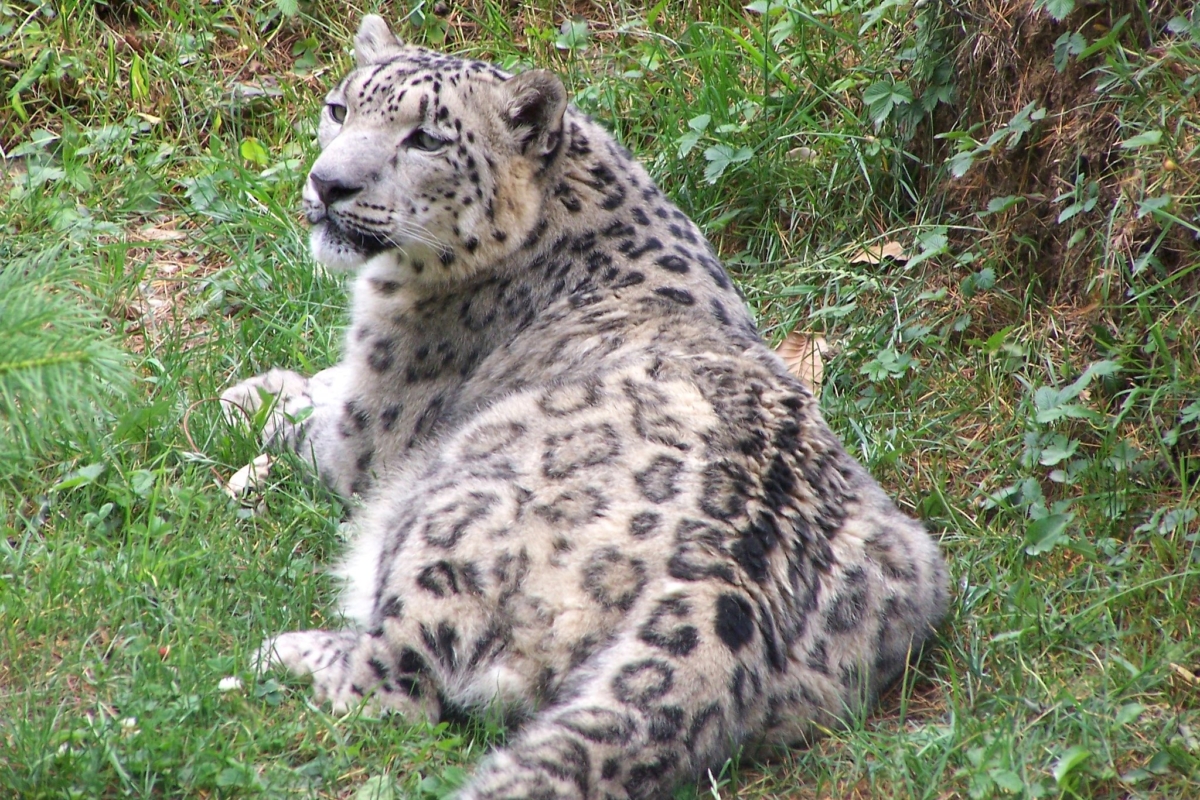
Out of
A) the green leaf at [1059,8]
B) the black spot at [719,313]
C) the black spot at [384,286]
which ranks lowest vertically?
the black spot at [719,313]

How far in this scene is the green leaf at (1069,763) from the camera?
3795 mm

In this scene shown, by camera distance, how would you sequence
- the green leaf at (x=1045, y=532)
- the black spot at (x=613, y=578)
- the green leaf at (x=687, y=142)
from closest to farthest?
1. the black spot at (x=613, y=578)
2. the green leaf at (x=1045, y=532)
3. the green leaf at (x=687, y=142)

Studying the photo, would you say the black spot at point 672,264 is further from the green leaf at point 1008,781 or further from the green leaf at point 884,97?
the green leaf at point 1008,781

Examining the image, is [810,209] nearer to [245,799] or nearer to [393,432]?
[393,432]

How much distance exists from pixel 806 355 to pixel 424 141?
2.06 metres

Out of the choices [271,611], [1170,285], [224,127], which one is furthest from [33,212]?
[1170,285]

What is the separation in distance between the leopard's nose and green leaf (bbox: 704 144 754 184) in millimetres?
2239

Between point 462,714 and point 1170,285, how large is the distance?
123 inches

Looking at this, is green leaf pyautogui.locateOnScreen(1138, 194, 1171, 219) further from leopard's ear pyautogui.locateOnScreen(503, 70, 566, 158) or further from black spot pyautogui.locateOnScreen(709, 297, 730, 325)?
leopard's ear pyautogui.locateOnScreen(503, 70, 566, 158)

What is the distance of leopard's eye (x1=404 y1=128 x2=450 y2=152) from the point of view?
506 centimetres

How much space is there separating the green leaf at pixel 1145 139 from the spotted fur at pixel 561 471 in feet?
5.20

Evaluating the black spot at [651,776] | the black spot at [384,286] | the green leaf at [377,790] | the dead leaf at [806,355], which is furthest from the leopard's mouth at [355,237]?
→ the black spot at [651,776]

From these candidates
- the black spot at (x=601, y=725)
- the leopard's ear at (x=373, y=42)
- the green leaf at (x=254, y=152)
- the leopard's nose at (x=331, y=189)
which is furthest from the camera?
the green leaf at (x=254, y=152)

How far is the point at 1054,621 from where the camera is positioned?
4.61 metres
